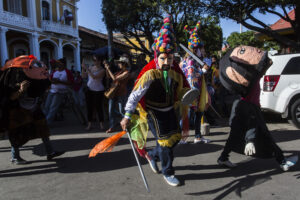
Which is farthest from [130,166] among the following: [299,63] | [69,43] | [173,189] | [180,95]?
[69,43]

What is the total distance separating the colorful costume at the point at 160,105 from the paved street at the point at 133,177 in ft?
1.38

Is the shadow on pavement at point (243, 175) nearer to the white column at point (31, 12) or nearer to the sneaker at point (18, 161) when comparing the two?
the sneaker at point (18, 161)

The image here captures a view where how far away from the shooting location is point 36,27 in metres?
17.9

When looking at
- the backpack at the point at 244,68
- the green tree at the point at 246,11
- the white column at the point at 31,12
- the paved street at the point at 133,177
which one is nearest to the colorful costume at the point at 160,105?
the paved street at the point at 133,177

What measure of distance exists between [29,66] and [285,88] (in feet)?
17.9

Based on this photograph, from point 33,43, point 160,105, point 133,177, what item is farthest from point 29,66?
point 33,43

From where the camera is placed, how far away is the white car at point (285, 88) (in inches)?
232

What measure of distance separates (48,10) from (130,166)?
20017 mm

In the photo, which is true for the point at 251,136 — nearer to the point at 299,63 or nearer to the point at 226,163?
the point at 226,163

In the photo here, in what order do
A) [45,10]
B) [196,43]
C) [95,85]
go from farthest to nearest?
[45,10] → [95,85] → [196,43]

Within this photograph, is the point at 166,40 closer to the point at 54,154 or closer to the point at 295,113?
the point at 54,154

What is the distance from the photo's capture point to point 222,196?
281 centimetres

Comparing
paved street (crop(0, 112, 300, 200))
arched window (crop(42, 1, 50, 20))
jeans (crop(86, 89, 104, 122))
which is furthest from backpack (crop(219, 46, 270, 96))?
arched window (crop(42, 1, 50, 20))

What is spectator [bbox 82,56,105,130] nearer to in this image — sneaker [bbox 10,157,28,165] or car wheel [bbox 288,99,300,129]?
sneaker [bbox 10,157,28,165]
